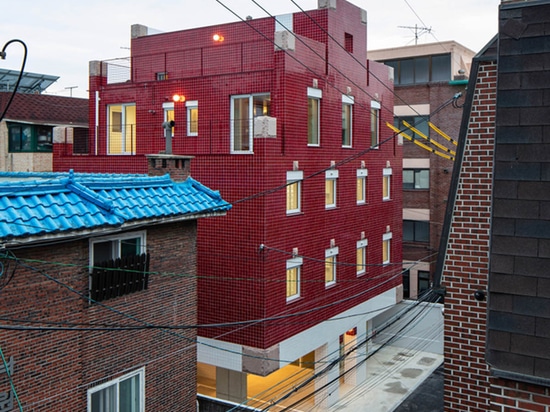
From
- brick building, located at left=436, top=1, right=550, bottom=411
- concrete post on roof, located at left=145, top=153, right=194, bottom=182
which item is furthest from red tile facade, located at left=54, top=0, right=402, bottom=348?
brick building, located at left=436, top=1, right=550, bottom=411

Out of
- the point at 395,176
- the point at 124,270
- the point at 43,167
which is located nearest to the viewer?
the point at 124,270

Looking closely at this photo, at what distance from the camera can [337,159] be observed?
2219 cm

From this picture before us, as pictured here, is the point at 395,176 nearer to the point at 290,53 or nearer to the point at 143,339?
the point at 290,53

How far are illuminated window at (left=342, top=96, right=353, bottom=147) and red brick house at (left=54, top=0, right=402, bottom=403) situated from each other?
66 mm

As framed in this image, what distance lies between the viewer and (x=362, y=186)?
24.5 m

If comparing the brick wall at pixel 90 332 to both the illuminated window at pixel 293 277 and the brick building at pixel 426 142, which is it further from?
the brick building at pixel 426 142

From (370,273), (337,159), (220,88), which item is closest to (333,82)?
(337,159)

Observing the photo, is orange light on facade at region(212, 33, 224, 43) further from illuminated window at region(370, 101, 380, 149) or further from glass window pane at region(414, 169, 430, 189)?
glass window pane at region(414, 169, 430, 189)

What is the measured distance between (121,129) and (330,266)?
980cm

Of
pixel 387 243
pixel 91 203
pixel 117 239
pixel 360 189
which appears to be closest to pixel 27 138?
pixel 360 189

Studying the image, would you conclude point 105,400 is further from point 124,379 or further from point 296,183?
point 296,183

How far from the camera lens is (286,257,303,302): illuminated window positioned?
19641 millimetres

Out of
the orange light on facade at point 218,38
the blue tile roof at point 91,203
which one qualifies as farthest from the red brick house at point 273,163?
the blue tile roof at point 91,203

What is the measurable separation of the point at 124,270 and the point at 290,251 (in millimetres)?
9229
